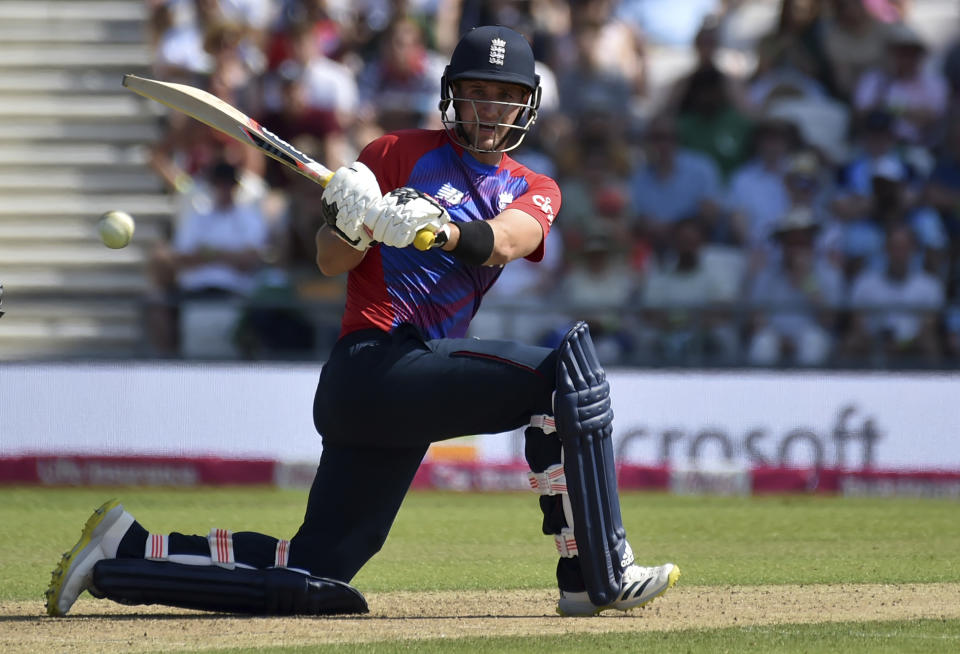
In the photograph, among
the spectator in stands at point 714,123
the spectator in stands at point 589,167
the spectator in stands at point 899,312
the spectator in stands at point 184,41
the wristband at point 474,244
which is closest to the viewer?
the wristband at point 474,244

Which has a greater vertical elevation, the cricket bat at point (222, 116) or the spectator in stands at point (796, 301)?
the cricket bat at point (222, 116)

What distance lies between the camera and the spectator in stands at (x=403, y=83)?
12000mm

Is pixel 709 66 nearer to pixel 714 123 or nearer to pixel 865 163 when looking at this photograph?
pixel 714 123

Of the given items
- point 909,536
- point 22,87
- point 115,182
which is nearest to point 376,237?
point 909,536

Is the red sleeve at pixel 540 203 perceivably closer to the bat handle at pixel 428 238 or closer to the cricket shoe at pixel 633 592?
the bat handle at pixel 428 238

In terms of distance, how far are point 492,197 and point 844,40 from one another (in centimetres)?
809

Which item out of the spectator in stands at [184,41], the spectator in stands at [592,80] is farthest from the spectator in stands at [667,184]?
the spectator in stands at [184,41]

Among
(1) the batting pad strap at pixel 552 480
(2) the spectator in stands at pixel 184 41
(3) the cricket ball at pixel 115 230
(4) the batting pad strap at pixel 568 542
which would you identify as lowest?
(4) the batting pad strap at pixel 568 542

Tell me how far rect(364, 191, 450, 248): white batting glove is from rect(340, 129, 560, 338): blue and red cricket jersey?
0.37m

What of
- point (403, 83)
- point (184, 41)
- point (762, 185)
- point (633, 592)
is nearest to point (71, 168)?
point (184, 41)

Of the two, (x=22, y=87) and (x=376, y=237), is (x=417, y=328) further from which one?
(x=22, y=87)

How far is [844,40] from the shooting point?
12148 millimetres

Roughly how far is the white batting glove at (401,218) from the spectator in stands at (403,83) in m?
7.60

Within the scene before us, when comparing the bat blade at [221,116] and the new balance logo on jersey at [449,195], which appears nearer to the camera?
the new balance logo on jersey at [449,195]
